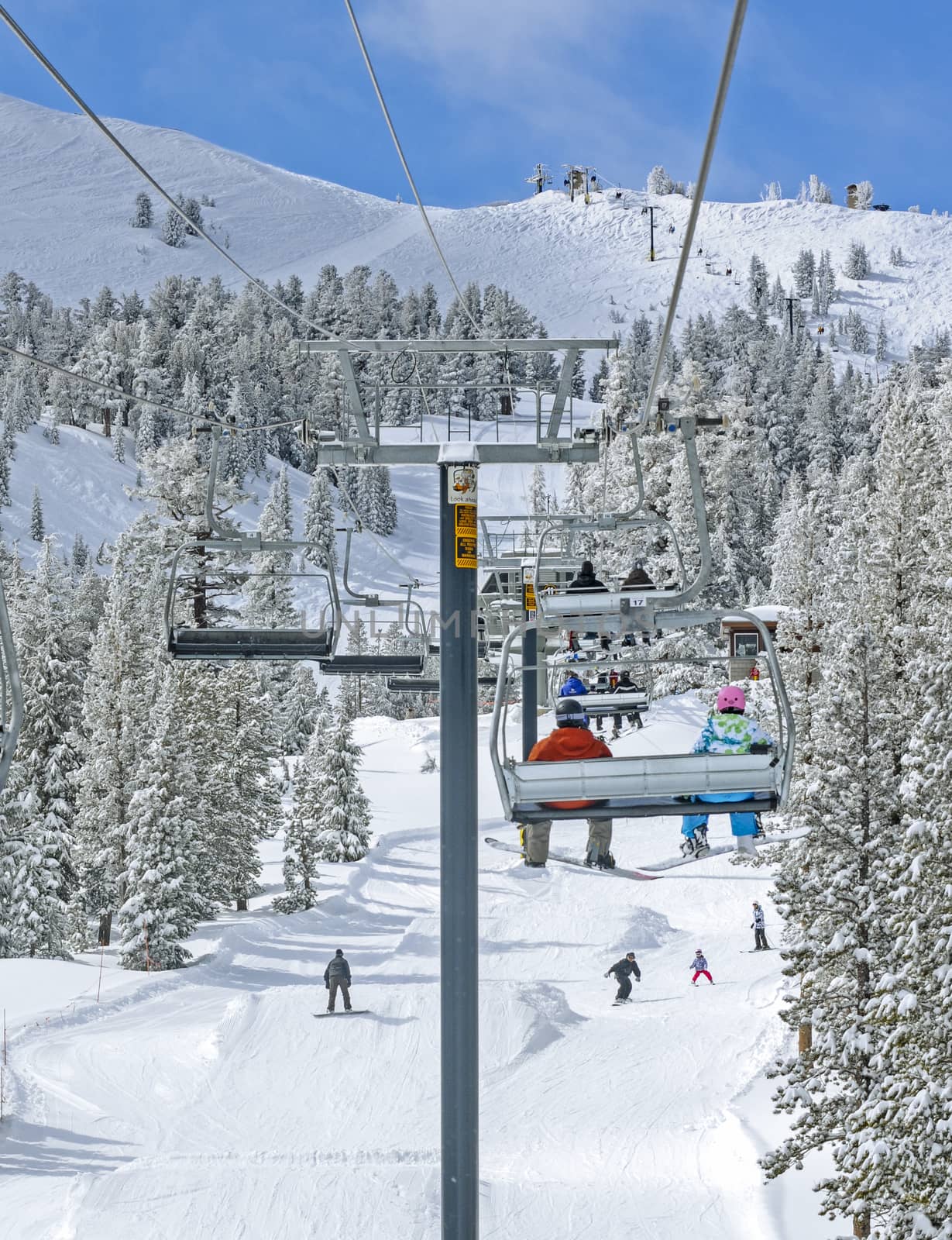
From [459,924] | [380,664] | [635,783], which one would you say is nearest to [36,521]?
[380,664]

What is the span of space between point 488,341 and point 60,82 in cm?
273

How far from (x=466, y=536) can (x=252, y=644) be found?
2863 millimetres

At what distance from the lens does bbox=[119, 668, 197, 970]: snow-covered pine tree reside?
89.8 ft

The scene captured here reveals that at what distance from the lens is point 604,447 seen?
8.41 meters

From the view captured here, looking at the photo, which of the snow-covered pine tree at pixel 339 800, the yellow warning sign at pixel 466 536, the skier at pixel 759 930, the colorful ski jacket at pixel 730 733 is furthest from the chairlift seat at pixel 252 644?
the snow-covered pine tree at pixel 339 800

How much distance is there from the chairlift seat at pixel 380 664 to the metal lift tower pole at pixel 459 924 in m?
4.48

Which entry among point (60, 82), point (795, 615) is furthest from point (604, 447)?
point (795, 615)

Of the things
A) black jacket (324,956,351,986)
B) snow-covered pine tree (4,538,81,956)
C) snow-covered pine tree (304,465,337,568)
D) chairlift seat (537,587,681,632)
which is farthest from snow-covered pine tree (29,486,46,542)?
chairlift seat (537,587,681,632)

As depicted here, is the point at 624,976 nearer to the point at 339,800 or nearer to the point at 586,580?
the point at 586,580

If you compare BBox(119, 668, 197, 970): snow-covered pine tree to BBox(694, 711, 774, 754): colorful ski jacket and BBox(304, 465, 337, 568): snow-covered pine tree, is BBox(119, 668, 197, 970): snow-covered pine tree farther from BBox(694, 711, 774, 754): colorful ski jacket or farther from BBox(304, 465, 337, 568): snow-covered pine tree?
BBox(304, 465, 337, 568): snow-covered pine tree

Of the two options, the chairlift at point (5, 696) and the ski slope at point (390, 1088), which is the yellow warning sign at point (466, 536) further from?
the ski slope at point (390, 1088)

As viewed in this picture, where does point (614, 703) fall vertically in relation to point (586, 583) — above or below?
below

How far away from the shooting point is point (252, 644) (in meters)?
9.51

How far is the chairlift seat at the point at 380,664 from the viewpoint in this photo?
1184cm
